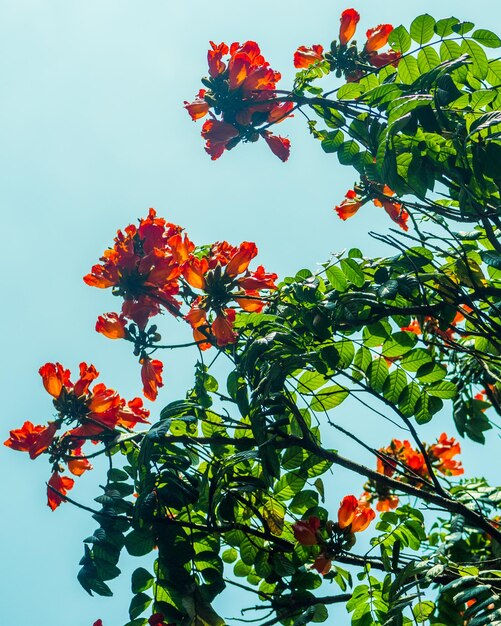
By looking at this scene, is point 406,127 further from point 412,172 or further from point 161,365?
point 161,365

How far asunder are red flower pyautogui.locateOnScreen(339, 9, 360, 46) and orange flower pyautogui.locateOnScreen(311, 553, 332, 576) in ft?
6.25

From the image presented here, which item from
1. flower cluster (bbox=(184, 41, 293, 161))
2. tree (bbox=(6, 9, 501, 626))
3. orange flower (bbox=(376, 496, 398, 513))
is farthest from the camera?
orange flower (bbox=(376, 496, 398, 513))

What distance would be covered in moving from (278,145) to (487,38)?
0.96 meters

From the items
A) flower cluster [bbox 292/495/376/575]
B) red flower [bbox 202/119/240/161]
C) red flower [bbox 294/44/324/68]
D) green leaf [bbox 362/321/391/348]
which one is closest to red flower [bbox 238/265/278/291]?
green leaf [bbox 362/321/391/348]

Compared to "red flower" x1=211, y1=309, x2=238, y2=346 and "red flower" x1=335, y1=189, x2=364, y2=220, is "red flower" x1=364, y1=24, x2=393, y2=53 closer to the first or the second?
"red flower" x1=335, y1=189, x2=364, y2=220

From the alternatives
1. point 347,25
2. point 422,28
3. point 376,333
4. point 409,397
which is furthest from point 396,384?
point 347,25

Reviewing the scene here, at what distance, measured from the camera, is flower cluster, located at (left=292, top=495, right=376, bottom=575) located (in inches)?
83.9

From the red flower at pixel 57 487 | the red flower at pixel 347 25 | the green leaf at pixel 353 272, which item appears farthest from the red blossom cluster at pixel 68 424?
the red flower at pixel 347 25

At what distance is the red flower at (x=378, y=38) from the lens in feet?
9.53

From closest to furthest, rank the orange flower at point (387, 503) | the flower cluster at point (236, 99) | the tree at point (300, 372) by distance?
the tree at point (300, 372)
the flower cluster at point (236, 99)
the orange flower at point (387, 503)

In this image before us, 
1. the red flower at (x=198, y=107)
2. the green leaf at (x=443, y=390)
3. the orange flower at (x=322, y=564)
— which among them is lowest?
the orange flower at (x=322, y=564)

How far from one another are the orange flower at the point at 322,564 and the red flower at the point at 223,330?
685 millimetres

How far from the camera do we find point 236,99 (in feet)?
9.25

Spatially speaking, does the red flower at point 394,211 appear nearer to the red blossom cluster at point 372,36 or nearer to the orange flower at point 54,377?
the red blossom cluster at point 372,36
